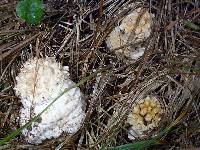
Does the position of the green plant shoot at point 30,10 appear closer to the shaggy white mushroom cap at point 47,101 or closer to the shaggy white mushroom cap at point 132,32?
the shaggy white mushroom cap at point 47,101

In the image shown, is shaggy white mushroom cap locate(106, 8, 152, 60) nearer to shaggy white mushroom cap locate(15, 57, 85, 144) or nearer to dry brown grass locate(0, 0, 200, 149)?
dry brown grass locate(0, 0, 200, 149)

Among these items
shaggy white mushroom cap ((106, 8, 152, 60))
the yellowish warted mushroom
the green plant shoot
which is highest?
the green plant shoot

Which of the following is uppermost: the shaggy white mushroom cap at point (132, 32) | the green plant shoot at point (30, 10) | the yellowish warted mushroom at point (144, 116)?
the green plant shoot at point (30, 10)

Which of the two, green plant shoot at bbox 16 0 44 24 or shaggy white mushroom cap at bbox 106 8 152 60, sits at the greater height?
green plant shoot at bbox 16 0 44 24

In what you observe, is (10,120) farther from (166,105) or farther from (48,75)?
(166,105)

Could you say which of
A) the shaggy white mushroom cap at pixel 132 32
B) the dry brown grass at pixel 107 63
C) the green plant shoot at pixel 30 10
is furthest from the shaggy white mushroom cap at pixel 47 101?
the shaggy white mushroom cap at pixel 132 32

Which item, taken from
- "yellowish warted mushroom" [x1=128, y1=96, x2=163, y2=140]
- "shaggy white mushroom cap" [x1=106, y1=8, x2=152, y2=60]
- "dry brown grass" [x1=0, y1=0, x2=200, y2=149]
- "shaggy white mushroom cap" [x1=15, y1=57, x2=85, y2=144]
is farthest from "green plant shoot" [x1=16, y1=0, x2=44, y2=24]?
"yellowish warted mushroom" [x1=128, y1=96, x2=163, y2=140]
